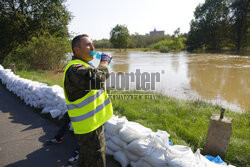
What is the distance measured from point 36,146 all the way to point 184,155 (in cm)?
236

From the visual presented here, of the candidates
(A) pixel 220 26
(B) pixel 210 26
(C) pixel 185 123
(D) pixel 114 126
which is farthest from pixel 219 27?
(D) pixel 114 126

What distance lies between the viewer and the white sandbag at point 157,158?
1.83 m

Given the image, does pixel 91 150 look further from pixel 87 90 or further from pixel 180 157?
pixel 180 157

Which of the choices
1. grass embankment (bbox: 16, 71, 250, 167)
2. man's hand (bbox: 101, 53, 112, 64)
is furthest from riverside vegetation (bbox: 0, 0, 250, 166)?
man's hand (bbox: 101, 53, 112, 64)

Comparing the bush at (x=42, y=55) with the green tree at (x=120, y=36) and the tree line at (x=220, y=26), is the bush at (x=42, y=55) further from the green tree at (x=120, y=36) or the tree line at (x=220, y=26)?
the green tree at (x=120, y=36)

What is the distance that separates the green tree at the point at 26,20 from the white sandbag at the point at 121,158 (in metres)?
13.8

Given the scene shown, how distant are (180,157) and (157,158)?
260mm

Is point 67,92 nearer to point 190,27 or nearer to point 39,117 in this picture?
point 39,117

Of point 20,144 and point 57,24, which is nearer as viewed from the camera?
point 20,144

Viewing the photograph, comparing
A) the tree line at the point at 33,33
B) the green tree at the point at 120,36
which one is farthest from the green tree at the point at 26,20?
the green tree at the point at 120,36

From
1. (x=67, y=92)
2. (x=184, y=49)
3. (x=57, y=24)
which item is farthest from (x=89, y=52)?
(x=184, y=49)

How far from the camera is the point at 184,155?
5.76 feet

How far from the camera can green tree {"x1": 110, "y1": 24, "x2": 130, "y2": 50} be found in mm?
63344

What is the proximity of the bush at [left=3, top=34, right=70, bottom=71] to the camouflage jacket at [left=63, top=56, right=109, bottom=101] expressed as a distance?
1074 cm
